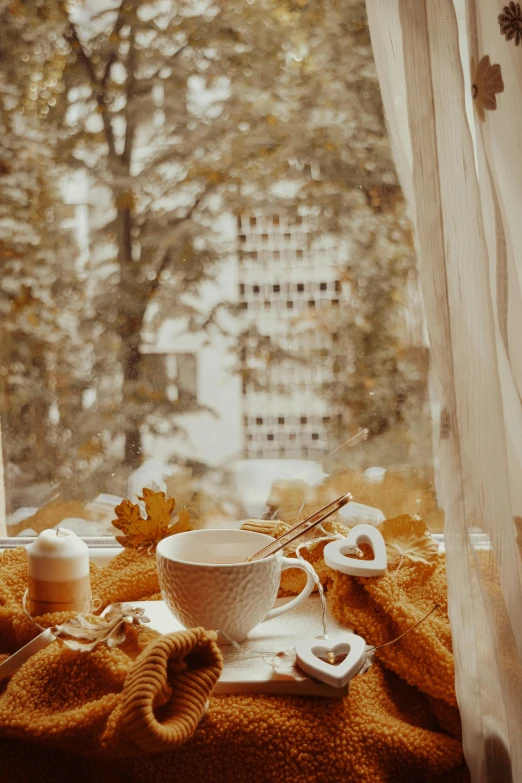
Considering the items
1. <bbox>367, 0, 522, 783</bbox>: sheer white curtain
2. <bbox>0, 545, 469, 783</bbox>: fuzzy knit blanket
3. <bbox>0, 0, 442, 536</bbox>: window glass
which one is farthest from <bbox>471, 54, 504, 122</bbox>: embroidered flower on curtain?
<bbox>0, 545, 469, 783</bbox>: fuzzy knit blanket

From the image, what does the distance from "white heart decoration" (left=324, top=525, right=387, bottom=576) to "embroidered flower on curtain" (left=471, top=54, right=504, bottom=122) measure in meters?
0.46

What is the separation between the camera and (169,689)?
22.9 inches

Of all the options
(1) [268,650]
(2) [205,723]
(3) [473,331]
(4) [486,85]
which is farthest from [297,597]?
(4) [486,85]

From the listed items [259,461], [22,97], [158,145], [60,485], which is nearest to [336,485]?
[259,461]

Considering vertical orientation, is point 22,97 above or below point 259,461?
above

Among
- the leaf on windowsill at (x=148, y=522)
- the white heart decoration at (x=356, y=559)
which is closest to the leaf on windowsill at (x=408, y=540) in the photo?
the white heart decoration at (x=356, y=559)

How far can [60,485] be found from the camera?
107 centimetres

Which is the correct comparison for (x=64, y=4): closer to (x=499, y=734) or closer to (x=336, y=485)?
(x=336, y=485)

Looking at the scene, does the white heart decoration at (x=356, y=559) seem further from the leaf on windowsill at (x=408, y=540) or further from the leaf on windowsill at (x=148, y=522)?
the leaf on windowsill at (x=148, y=522)

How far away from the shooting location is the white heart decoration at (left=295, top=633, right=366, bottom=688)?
2.08 feet

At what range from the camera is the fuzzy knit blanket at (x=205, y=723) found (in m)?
0.58

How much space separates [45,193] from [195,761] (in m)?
0.82

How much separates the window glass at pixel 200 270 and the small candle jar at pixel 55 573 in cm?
29

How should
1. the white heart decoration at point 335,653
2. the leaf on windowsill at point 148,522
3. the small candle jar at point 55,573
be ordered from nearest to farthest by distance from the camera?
the white heart decoration at point 335,653
the small candle jar at point 55,573
the leaf on windowsill at point 148,522
